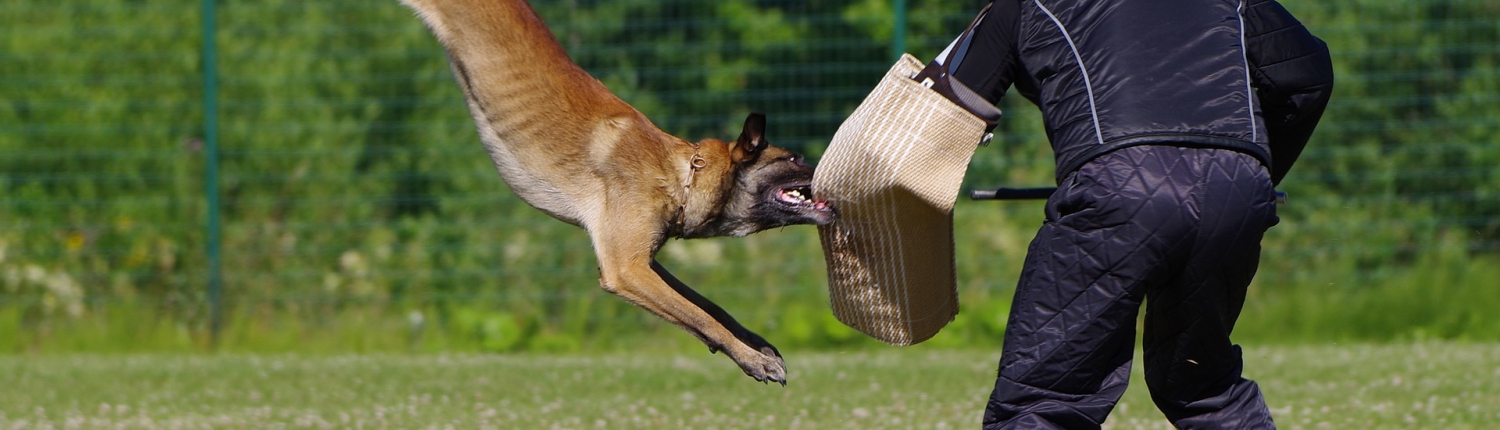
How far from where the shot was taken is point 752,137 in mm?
4082

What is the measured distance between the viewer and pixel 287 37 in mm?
8656

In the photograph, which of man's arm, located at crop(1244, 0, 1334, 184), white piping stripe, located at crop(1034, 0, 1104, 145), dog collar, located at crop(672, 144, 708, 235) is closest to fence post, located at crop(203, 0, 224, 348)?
dog collar, located at crop(672, 144, 708, 235)

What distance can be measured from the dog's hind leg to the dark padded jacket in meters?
1.16

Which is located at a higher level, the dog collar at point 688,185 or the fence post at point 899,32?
the fence post at point 899,32

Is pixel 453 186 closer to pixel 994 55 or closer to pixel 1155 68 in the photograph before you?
pixel 994 55

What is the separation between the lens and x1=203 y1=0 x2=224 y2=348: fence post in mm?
7965

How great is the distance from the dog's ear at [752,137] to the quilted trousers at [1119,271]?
1272 mm

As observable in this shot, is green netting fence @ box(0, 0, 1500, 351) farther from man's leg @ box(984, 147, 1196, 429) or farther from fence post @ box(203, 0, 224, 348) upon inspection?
man's leg @ box(984, 147, 1196, 429)

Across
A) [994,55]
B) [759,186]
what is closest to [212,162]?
[759,186]

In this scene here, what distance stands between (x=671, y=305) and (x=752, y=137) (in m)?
0.55

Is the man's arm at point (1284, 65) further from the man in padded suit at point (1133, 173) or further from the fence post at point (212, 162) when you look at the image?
the fence post at point (212, 162)

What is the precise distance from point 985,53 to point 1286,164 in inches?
29.9

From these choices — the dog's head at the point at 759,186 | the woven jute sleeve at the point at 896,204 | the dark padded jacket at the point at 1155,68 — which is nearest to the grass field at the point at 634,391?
the dog's head at the point at 759,186

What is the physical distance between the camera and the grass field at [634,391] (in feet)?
17.1
